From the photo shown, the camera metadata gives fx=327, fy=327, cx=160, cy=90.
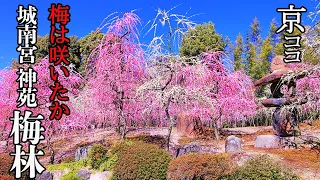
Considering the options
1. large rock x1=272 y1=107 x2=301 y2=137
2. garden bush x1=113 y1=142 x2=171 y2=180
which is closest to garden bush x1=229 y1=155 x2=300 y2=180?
garden bush x1=113 y1=142 x2=171 y2=180

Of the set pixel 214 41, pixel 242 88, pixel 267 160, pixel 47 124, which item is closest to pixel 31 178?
pixel 47 124

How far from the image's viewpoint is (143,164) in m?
7.36

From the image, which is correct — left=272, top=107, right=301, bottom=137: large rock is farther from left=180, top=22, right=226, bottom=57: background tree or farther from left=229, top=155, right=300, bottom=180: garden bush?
left=180, top=22, right=226, bottom=57: background tree

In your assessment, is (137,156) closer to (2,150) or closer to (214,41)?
(2,150)

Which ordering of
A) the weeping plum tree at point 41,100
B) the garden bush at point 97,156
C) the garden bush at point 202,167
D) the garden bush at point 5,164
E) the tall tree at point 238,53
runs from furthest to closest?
the tall tree at point 238,53 < the weeping plum tree at point 41,100 < the garden bush at point 97,156 < the garden bush at point 5,164 < the garden bush at point 202,167

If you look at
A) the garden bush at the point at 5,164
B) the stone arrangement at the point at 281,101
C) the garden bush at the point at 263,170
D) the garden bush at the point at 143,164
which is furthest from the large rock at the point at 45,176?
the stone arrangement at the point at 281,101

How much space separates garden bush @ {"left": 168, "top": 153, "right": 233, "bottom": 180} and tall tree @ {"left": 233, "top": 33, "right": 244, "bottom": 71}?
69.7ft

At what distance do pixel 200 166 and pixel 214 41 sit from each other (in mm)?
16422

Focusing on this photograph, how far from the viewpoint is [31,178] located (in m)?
8.35

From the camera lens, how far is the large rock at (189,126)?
15.3 metres

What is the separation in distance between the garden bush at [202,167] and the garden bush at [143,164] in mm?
773

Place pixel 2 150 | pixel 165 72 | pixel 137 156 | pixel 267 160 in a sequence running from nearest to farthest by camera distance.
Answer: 1. pixel 267 160
2. pixel 137 156
3. pixel 165 72
4. pixel 2 150

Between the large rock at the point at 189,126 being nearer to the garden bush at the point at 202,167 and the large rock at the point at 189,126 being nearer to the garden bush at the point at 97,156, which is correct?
the garden bush at the point at 97,156

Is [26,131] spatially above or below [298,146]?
above
